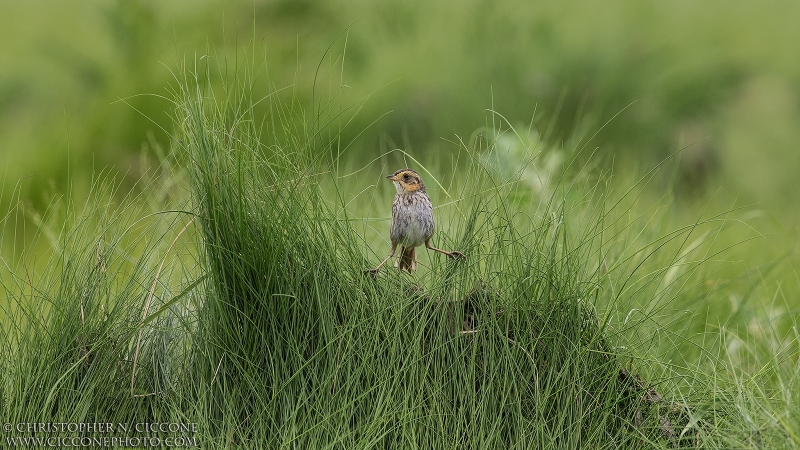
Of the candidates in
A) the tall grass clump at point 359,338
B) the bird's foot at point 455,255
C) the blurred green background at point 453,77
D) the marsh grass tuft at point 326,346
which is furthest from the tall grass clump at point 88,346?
the blurred green background at point 453,77

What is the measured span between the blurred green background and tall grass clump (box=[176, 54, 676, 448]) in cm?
314

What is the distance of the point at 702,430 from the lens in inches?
86.7

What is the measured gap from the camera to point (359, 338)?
228 cm

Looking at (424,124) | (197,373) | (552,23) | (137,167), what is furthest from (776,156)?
(197,373)

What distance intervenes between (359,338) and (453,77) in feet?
14.1

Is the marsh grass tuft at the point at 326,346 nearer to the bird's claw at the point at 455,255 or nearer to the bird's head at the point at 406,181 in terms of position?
the bird's claw at the point at 455,255

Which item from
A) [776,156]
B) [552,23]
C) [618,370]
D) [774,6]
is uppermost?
[774,6]

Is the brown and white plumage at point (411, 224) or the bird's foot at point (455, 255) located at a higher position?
the brown and white plumage at point (411, 224)

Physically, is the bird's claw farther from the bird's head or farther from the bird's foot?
the bird's head

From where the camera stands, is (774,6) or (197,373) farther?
(774,6)

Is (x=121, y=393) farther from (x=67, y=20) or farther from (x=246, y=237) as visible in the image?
(x=67, y=20)

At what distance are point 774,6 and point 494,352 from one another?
6726 millimetres

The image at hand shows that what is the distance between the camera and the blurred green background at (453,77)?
5770mm

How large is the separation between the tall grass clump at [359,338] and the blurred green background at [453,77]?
3.14m
